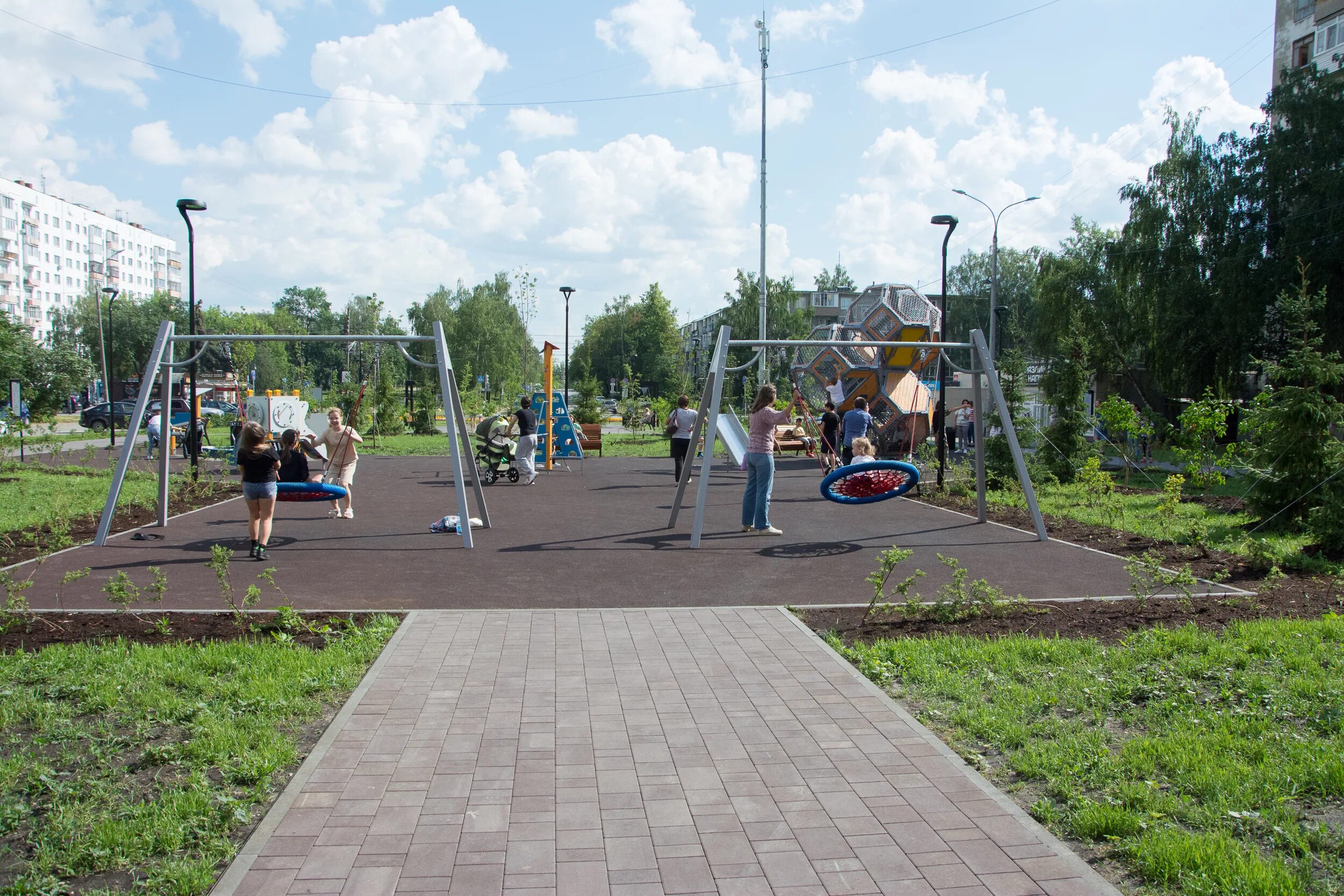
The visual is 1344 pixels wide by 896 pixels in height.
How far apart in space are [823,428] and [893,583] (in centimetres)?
1321

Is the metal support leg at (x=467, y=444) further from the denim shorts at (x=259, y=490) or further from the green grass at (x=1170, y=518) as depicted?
the green grass at (x=1170, y=518)

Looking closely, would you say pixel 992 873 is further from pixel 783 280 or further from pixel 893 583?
pixel 783 280

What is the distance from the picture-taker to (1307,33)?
39406mm

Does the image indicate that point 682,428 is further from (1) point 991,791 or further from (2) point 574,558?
(1) point 991,791

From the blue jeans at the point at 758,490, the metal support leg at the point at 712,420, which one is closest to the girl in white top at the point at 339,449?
the metal support leg at the point at 712,420

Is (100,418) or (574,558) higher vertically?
(100,418)

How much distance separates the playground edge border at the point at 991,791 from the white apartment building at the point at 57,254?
263ft

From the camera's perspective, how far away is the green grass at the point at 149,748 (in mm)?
3594

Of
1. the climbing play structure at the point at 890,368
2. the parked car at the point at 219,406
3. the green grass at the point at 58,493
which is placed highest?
the climbing play structure at the point at 890,368

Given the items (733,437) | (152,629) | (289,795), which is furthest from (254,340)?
(733,437)

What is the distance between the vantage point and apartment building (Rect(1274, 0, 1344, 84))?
121ft

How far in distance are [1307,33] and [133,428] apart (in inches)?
1797

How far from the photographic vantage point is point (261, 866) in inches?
137

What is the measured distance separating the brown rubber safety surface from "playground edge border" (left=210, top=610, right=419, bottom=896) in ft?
7.82
